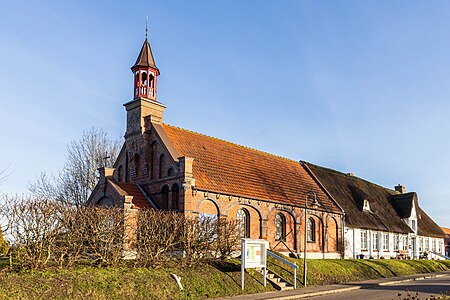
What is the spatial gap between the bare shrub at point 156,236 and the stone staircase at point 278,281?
4909 mm

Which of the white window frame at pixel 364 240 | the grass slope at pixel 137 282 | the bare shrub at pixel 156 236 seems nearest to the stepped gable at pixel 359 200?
the white window frame at pixel 364 240

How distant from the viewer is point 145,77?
33.8 meters

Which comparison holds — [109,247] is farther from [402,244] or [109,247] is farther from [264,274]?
[402,244]

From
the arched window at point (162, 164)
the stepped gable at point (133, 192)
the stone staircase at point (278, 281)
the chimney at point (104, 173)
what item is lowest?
the stone staircase at point (278, 281)

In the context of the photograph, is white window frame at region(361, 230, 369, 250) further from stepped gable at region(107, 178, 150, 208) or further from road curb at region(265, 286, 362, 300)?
stepped gable at region(107, 178, 150, 208)

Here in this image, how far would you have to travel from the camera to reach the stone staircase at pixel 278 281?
2411cm

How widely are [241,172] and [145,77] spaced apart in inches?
361

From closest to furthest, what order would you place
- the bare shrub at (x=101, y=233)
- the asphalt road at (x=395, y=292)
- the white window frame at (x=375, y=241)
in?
1. the bare shrub at (x=101, y=233)
2. the asphalt road at (x=395, y=292)
3. the white window frame at (x=375, y=241)

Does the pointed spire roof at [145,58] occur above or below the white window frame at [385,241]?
above

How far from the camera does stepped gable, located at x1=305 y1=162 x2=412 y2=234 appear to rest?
42.6 metres

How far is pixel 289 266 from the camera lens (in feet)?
89.2

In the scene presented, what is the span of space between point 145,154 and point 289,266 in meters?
11.7

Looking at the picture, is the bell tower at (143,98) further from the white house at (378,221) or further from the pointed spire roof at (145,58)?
the white house at (378,221)

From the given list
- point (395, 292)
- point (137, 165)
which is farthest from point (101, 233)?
point (395, 292)
